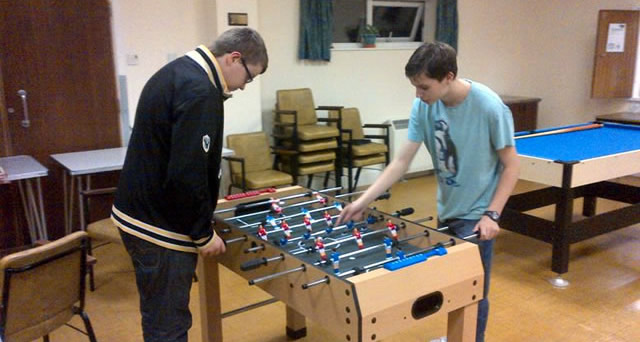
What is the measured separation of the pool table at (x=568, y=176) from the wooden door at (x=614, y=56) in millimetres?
1794

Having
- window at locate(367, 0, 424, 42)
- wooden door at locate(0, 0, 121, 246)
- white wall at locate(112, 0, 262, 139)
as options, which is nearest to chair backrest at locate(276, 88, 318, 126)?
white wall at locate(112, 0, 262, 139)

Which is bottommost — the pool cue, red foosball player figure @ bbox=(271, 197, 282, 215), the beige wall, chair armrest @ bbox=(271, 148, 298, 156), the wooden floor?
the wooden floor

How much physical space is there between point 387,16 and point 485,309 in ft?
14.9

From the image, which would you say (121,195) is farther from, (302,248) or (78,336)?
(78,336)

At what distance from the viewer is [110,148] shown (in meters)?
4.32

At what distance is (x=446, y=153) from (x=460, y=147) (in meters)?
0.08

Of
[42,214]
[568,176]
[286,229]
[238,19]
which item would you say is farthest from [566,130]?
[42,214]

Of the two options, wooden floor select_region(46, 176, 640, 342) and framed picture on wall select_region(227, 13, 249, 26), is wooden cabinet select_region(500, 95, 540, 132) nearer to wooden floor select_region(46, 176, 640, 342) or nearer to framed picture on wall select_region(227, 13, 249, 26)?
wooden floor select_region(46, 176, 640, 342)

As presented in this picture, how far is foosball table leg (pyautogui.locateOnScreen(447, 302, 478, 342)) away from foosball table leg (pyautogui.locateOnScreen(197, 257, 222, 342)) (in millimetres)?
988

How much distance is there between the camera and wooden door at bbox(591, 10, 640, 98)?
19.0 ft

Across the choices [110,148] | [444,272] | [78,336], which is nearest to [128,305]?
[78,336]

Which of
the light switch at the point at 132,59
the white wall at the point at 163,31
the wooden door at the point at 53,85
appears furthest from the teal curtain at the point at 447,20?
the wooden door at the point at 53,85

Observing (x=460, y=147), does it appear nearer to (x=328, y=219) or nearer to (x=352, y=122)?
(x=328, y=219)

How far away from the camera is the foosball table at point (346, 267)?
1.61 metres
